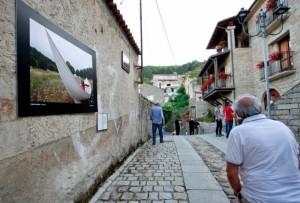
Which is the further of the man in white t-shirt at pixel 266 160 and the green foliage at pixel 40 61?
the green foliage at pixel 40 61

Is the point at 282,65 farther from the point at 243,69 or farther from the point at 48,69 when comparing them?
the point at 48,69

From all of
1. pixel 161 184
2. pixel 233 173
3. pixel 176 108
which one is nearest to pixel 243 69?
pixel 161 184

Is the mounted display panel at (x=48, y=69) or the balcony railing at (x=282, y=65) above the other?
the balcony railing at (x=282, y=65)

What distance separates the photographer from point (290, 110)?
19.3 ft

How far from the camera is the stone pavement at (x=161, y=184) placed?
350 centimetres

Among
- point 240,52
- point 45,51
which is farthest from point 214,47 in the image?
point 45,51

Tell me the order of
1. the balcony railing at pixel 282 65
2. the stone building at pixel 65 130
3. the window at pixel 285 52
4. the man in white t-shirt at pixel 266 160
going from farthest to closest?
the window at pixel 285 52 < the balcony railing at pixel 282 65 < the stone building at pixel 65 130 < the man in white t-shirt at pixel 266 160

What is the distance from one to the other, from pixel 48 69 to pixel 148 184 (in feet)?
8.47

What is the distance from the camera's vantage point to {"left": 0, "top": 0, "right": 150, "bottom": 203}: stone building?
76.2 inches

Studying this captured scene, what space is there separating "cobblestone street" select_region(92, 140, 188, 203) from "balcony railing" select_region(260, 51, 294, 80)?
9.93 metres

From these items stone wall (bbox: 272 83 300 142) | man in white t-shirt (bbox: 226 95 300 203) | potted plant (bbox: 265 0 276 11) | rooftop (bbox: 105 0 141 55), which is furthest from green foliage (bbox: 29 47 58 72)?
potted plant (bbox: 265 0 276 11)

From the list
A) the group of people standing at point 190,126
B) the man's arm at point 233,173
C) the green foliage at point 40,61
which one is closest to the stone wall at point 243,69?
the group of people standing at point 190,126

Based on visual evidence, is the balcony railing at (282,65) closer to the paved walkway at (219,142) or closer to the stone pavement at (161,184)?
the paved walkway at (219,142)

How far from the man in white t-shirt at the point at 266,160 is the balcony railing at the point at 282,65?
12.3 meters
